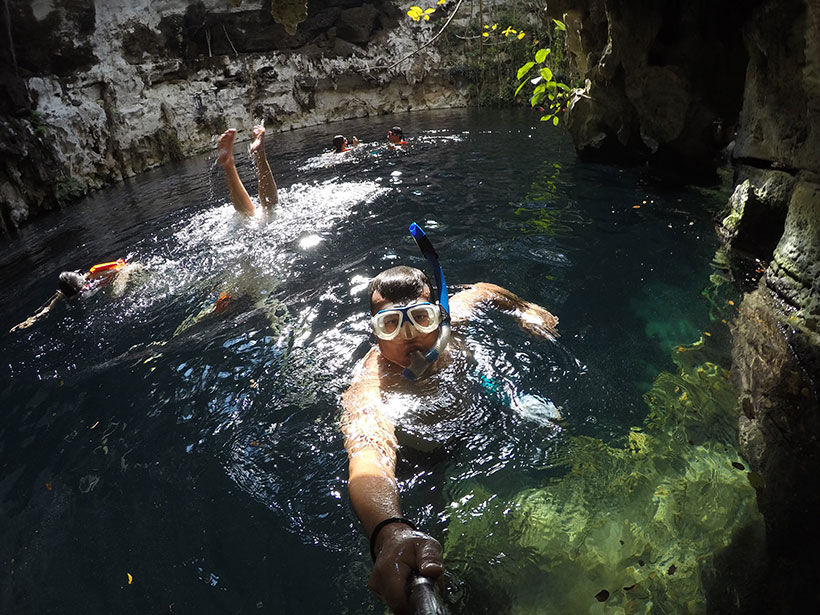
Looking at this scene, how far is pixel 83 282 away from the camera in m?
5.51

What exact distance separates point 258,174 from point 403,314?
5.34 meters

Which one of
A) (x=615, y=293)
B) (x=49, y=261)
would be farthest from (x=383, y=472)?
(x=49, y=261)

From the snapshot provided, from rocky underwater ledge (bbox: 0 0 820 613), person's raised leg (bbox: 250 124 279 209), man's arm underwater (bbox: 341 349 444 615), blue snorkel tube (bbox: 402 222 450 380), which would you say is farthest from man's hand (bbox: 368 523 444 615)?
person's raised leg (bbox: 250 124 279 209)

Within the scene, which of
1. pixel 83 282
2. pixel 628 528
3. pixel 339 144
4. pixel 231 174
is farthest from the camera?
pixel 339 144

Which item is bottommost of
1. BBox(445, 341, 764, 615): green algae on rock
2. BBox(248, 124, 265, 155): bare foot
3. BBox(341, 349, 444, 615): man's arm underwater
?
BBox(445, 341, 764, 615): green algae on rock

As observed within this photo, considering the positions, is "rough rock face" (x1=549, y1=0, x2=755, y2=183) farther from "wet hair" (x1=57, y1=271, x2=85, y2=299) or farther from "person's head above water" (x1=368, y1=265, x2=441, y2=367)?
"wet hair" (x1=57, y1=271, x2=85, y2=299)

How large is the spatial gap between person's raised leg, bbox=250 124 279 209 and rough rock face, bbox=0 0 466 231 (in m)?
6.74

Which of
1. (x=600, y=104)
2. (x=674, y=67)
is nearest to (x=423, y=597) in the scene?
(x=674, y=67)

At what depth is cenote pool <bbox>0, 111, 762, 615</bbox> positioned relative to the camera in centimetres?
199

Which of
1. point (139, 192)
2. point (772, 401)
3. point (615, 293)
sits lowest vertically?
point (139, 192)

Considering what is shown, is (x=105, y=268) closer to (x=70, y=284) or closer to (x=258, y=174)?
(x=70, y=284)

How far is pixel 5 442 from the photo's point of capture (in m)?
3.28

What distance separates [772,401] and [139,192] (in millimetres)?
13631

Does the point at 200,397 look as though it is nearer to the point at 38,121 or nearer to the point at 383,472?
the point at 383,472
